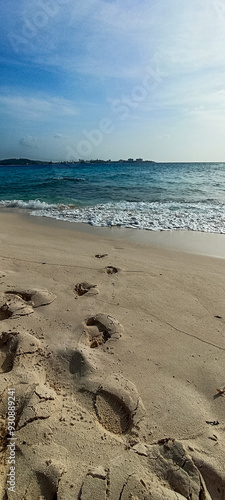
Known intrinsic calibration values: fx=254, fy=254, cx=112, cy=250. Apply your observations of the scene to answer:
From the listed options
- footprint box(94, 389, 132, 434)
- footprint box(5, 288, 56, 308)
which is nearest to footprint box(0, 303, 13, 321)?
footprint box(5, 288, 56, 308)

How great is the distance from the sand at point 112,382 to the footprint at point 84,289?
0.03 m

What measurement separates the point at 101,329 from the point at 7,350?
926mm

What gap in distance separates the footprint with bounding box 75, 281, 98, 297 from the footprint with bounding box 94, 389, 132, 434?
1500 mm

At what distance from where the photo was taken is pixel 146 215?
8.81 metres

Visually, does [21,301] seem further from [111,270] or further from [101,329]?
[111,270]

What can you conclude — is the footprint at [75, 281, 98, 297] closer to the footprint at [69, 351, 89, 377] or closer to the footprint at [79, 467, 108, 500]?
the footprint at [69, 351, 89, 377]

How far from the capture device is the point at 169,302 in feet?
10.6

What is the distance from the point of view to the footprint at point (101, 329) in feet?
8.35

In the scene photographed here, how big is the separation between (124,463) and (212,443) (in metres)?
0.60

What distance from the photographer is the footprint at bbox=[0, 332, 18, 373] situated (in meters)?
2.21

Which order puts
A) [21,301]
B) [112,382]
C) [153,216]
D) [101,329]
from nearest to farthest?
[112,382], [101,329], [21,301], [153,216]

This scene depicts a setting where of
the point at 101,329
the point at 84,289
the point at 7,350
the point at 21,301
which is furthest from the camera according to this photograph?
the point at 84,289

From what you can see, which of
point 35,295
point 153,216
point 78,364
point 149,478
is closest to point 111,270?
point 35,295

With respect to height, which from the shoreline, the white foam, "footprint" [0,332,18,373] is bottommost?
"footprint" [0,332,18,373]
